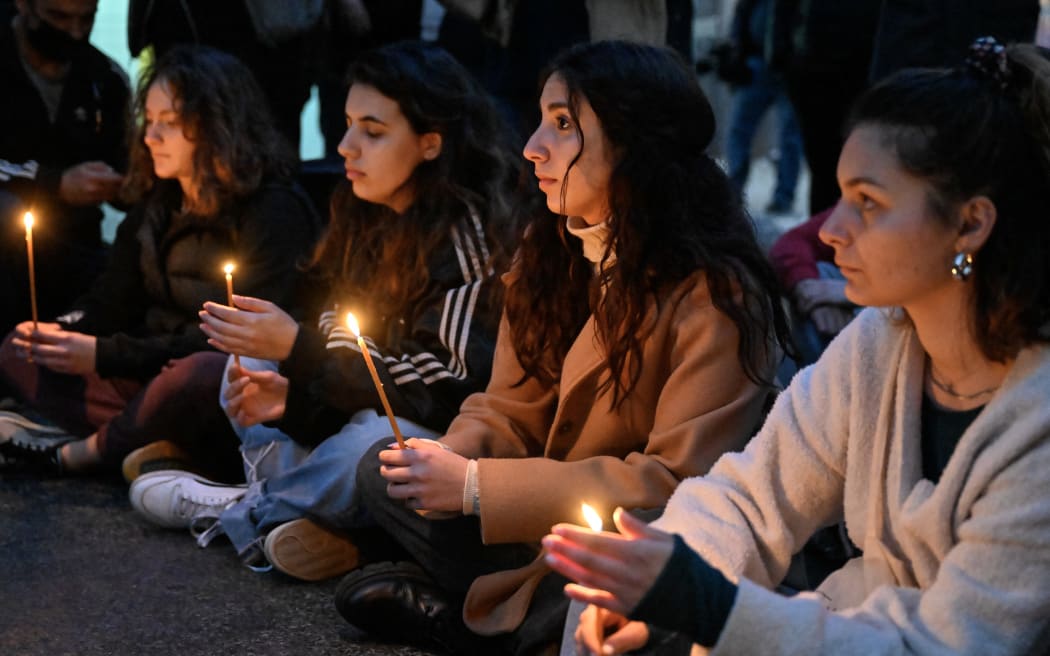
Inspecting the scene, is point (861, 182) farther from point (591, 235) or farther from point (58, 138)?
point (58, 138)

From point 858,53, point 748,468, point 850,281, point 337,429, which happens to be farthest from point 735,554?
point 858,53

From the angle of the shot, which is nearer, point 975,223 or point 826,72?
point 975,223

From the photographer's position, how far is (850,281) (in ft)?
5.86

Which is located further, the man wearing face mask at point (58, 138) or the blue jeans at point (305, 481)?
the man wearing face mask at point (58, 138)

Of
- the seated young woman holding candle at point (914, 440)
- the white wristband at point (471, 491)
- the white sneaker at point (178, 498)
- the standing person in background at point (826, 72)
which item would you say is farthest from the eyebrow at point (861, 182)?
the standing person in background at point (826, 72)

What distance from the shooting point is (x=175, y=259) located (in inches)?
143

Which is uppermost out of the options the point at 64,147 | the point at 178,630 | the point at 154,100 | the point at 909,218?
the point at 909,218

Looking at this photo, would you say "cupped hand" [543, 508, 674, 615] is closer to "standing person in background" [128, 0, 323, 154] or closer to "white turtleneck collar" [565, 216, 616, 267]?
"white turtleneck collar" [565, 216, 616, 267]

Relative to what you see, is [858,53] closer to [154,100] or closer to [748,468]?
[154,100]

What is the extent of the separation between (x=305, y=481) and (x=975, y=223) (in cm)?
157

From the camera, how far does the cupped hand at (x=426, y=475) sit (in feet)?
7.27

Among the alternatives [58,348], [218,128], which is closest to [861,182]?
[218,128]

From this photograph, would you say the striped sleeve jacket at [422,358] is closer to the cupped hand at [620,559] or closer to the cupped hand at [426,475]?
the cupped hand at [426,475]

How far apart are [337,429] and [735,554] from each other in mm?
1348
